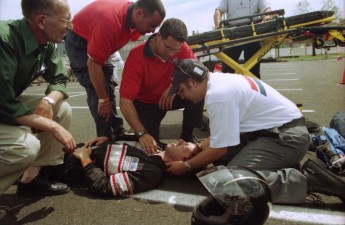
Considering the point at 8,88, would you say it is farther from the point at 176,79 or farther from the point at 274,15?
the point at 274,15

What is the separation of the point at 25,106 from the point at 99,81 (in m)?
0.88

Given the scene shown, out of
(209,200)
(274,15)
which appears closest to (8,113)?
(209,200)

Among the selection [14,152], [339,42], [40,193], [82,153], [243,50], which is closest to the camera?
[14,152]

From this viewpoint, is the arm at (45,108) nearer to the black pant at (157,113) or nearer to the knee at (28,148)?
the knee at (28,148)

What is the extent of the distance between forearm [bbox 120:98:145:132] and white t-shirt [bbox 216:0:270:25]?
2612 mm

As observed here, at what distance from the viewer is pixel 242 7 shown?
16.4 ft

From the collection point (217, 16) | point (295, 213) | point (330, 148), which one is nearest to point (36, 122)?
point (295, 213)

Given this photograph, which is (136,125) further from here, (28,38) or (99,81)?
(28,38)

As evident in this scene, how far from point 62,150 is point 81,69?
1.14 metres

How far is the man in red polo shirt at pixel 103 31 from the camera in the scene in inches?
115

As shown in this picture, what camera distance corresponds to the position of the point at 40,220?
225 centimetres

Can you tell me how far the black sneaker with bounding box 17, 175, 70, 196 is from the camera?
262cm

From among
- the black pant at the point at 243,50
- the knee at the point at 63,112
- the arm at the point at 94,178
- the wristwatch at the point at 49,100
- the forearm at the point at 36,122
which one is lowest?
the arm at the point at 94,178

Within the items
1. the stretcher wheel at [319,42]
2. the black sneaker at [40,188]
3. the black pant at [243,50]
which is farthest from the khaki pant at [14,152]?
the stretcher wheel at [319,42]
